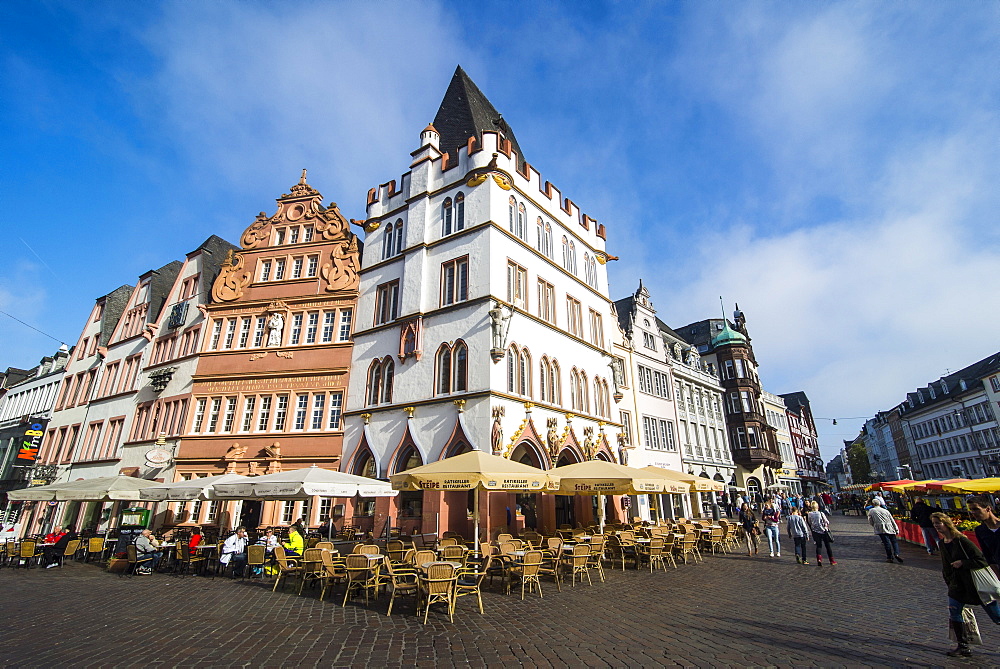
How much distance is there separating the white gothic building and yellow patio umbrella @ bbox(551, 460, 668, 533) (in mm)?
3954

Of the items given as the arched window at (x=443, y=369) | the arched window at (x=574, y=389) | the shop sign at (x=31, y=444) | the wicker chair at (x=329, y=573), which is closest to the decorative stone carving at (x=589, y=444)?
the arched window at (x=574, y=389)

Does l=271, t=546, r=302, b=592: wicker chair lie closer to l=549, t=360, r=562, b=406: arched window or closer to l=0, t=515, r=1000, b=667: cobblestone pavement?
l=0, t=515, r=1000, b=667: cobblestone pavement

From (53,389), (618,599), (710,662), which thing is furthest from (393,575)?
(53,389)

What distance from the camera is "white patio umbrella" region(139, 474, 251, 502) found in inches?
586

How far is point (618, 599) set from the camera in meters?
10.1

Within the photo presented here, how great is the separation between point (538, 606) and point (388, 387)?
14.5m

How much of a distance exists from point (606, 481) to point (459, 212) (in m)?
14.8

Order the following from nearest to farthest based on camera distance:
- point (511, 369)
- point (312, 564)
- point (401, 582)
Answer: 1. point (401, 582)
2. point (312, 564)
3. point (511, 369)

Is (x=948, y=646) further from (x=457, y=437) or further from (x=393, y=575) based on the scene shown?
(x=457, y=437)

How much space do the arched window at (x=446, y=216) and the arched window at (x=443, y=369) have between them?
6.15 m

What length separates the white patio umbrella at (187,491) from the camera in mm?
14878

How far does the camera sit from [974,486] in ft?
55.8

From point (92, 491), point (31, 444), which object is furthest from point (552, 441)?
point (31, 444)

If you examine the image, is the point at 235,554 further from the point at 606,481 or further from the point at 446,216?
the point at 446,216
